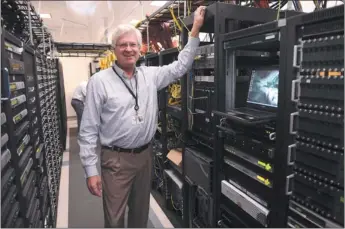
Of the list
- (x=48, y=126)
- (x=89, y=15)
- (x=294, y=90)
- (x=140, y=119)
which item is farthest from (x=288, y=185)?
(x=89, y=15)

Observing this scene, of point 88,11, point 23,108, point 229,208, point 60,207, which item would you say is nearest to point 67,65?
point 88,11

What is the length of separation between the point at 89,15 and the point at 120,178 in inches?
207

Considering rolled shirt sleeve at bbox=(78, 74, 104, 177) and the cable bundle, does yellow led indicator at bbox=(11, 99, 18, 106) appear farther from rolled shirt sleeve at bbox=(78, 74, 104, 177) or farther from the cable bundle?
the cable bundle

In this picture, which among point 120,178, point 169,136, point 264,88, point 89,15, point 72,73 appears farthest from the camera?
point 72,73

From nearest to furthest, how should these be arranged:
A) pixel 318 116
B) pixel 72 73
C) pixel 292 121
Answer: pixel 318 116 < pixel 292 121 < pixel 72 73

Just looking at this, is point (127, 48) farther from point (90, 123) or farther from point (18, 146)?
point (18, 146)

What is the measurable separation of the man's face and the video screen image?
804 mm

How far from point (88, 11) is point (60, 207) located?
14.1ft

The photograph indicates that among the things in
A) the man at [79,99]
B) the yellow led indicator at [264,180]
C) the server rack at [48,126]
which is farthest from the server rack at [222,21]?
the man at [79,99]

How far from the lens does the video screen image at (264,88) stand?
1435mm

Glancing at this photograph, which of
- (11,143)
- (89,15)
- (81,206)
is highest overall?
(89,15)

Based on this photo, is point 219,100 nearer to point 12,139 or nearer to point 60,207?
point 12,139

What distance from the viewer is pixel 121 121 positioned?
5.60 feet

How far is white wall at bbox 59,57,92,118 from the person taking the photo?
9.36 m
